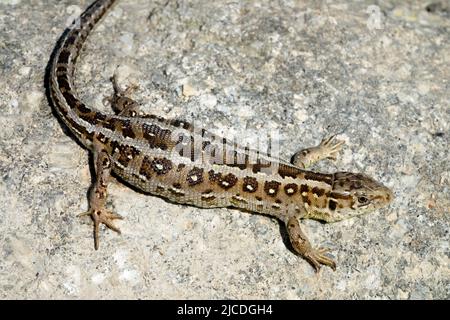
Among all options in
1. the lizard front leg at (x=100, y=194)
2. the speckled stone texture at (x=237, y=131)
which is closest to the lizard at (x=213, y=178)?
the lizard front leg at (x=100, y=194)

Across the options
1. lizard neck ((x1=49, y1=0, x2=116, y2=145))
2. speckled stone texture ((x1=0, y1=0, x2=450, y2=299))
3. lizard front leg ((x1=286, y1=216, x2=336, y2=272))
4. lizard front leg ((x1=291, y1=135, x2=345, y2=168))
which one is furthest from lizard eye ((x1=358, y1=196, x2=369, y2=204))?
lizard neck ((x1=49, y1=0, x2=116, y2=145))

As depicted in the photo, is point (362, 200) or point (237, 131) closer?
point (362, 200)

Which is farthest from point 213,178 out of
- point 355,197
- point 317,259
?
point 355,197

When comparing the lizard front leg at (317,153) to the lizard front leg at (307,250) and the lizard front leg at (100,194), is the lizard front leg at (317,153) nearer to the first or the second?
the lizard front leg at (307,250)

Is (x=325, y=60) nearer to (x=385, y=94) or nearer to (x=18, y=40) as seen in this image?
(x=385, y=94)

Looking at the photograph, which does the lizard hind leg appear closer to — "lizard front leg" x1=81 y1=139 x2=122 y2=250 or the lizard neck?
the lizard neck

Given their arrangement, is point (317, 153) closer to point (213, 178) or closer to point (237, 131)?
point (237, 131)
